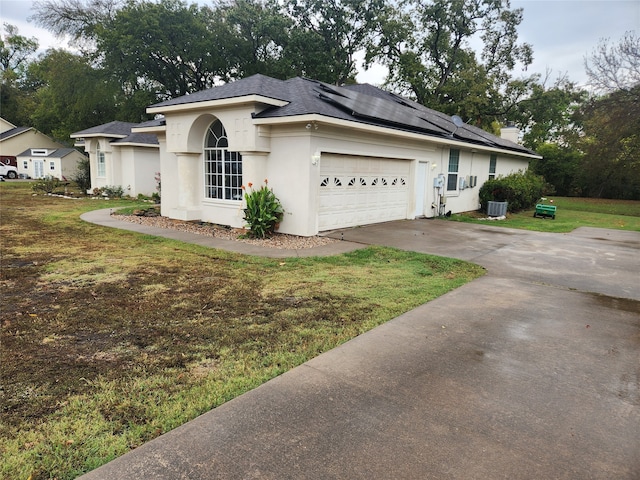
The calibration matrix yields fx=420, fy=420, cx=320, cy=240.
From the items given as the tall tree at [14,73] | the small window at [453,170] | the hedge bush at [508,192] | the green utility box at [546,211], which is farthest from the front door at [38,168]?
the green utility box at [546,211]

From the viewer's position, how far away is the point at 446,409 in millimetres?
3102

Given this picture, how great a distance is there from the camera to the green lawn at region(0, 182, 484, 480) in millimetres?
2824

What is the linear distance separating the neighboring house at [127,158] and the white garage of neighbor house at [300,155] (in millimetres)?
7913

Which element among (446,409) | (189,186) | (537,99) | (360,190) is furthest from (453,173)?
(537,99)

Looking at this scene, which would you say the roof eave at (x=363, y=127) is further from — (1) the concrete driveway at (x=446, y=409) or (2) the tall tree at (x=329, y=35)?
(2) the tall tree at (x=329, y=35)

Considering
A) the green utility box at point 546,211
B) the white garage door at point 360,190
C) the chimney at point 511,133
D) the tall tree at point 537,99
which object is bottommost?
the green utility box at point 546,211

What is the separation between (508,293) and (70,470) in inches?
224

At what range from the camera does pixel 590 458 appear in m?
2.59

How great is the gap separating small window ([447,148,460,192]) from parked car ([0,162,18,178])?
38.7 m

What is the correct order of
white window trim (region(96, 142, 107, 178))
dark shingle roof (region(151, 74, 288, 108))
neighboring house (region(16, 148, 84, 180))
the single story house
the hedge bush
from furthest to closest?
the single story house < neighboring house (region(16, 148, 84, 180)) < white window trim (region(96, 142, 107, 178)) < the hedge bush < dark shingle roof (region(151, 74, 288, 108))

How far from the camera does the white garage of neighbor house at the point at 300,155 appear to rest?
405 inches

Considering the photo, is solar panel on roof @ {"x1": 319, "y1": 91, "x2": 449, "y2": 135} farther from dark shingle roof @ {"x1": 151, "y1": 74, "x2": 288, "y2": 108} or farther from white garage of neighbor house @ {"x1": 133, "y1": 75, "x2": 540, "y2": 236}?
dark shingle roof @ {"x1": 151, "y1": 74, "x2": 288, "y2": 108}

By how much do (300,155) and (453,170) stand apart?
8.44m

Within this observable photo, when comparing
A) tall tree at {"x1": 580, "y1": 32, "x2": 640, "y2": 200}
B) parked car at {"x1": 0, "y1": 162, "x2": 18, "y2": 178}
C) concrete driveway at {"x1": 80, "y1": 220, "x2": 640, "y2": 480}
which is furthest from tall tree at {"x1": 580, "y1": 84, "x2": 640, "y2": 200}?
parked car at {"x1": 0, "y1": 162, "x2": 18, "y2": 178}
